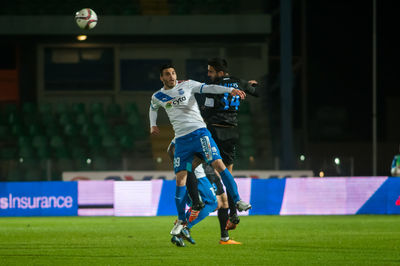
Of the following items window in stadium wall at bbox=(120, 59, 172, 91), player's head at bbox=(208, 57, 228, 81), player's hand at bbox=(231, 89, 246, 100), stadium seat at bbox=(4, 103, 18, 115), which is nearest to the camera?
player's hand at bbox=(231, 89, 246, 100)

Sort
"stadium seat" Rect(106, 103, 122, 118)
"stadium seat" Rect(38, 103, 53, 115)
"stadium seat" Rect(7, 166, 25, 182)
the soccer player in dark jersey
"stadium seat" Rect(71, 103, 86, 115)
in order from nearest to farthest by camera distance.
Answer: the soccer player in dark jersey, "stadium seat" Rect(7, 166, 25, 182), "stadium seat" Rect(38, 103, 53, 115), "stadium seat" Rect(71, 103, 86, 115), "stadium seat" Rect(106, 103, 122, 118)

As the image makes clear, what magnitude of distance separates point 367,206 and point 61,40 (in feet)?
52.5

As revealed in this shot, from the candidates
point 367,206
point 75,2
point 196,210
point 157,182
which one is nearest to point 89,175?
point 157,182

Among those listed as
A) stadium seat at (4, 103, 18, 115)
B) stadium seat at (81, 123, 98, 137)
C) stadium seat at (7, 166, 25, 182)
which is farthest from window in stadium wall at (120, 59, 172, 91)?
stadium seat at (7, 166, 25, 182)

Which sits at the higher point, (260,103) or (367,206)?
(260,103)

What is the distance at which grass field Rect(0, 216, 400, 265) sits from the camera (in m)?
8.12

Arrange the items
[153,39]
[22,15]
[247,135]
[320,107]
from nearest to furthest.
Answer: [247,135] → [22,15] → [153,39] → [320,107]

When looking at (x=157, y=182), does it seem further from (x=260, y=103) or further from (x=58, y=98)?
(x=58, y=98)

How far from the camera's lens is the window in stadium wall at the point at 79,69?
28953 millimetres

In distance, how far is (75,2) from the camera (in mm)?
27844

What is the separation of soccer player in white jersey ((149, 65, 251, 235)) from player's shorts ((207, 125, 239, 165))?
404 millimetres

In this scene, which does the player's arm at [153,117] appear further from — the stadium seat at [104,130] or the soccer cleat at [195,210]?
the stadium seat at [104,130]

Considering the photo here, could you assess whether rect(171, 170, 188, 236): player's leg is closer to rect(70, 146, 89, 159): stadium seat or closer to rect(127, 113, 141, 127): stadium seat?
rect(70, 146, 89, 159): stadium seat

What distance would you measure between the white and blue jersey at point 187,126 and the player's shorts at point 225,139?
0.42 m
